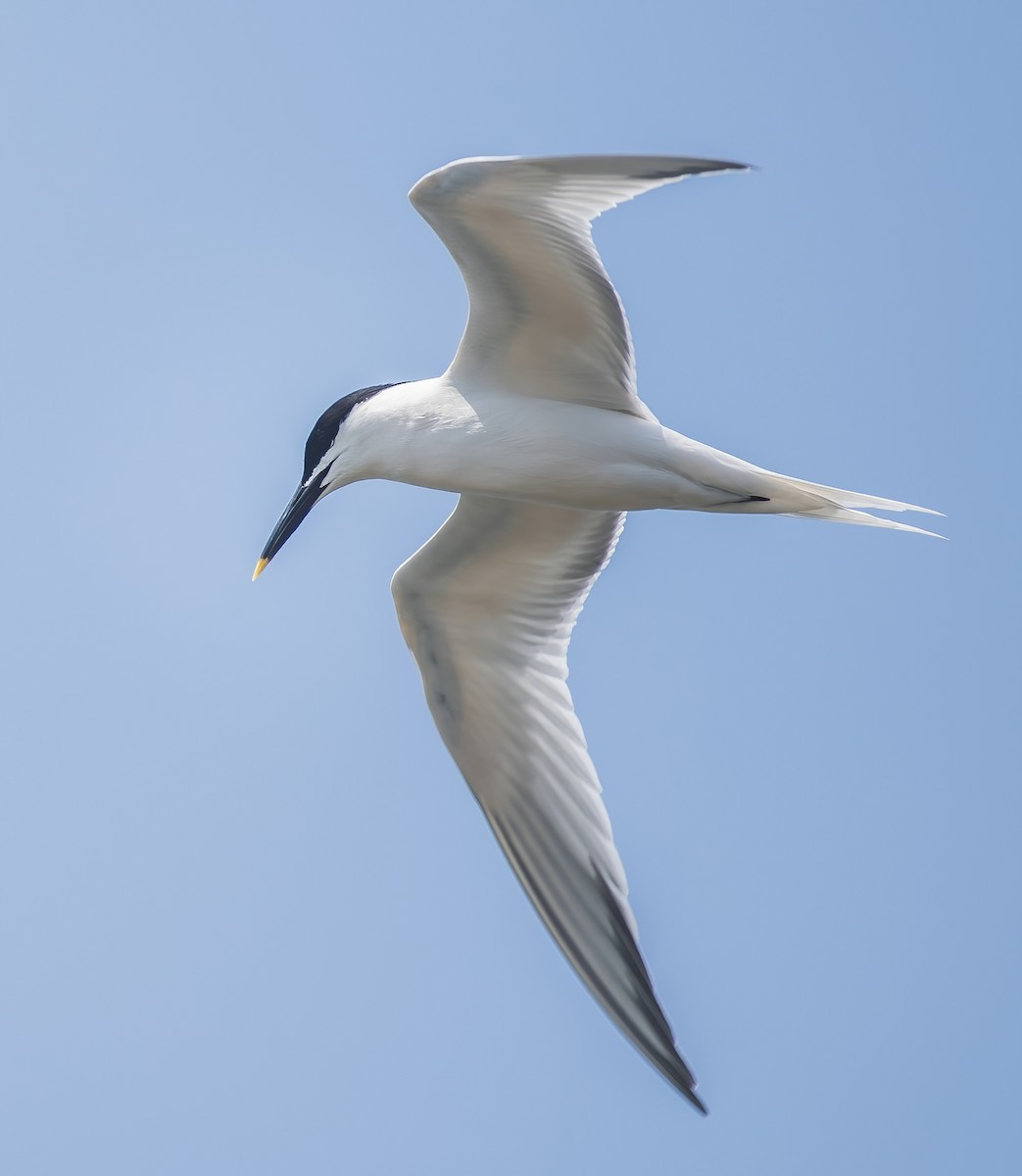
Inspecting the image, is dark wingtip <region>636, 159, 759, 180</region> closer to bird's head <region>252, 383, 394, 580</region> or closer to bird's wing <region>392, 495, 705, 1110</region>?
bird's head <region>252, 383, 394, 580</region>

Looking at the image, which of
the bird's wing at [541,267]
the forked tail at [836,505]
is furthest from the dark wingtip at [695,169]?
the forked tail at [836,505]

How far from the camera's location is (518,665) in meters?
8.31

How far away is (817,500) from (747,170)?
192 cm

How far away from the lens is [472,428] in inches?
290

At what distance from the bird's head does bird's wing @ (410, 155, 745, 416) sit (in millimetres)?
511

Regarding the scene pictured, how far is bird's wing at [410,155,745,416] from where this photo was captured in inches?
260

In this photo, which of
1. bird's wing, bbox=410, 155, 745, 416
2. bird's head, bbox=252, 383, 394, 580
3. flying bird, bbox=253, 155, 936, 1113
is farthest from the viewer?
bird's head, bbox=252, 383, 394, 580

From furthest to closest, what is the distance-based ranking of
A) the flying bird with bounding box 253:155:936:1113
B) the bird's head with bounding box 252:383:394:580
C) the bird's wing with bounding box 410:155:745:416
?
the bird's head with bounding box 252:383:394:580, the flying bird with bounding box 253:155:936:1113, the bird's wing with bounding box 410:155:745:416

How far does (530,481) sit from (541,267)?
2.93 ft

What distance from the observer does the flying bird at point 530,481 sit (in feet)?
22.9

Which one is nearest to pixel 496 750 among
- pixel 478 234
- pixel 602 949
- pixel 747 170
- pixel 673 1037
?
pixel 602 949

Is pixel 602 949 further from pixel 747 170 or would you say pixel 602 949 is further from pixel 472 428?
pixel 747 170

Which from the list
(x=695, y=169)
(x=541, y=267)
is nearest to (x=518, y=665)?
(x=541, y=267)

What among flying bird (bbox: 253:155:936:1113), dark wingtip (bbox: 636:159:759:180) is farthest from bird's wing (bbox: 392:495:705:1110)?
dark wingtip (bbox: 636:159:759:180)
